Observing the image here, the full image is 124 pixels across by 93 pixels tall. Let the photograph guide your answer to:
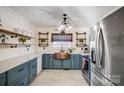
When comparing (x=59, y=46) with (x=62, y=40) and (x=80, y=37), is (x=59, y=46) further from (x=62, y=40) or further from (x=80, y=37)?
(x=80, y=37)

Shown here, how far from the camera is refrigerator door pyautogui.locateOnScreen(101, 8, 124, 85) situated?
1534 mm

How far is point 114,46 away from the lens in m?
1.70

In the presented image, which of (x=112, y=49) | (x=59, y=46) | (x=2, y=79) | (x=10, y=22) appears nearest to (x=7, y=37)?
(x=10, y=22)

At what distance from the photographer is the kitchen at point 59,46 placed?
1909 mm

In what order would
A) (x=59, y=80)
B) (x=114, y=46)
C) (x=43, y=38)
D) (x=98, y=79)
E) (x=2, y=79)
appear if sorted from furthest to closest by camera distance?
(x=43, y=38) → (x=59, y=80) → (x=98, y=79) → (x=2, y=79) → (x=114, y=46)

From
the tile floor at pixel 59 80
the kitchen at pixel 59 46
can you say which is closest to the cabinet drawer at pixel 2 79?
the kitchen at pixel 59 46

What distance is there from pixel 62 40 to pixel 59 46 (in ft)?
0.98

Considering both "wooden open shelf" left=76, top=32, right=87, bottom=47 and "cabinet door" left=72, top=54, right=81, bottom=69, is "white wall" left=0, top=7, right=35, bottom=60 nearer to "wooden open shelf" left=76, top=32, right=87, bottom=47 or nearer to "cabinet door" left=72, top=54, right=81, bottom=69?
"cabinet door" left=72, top=54, right=81, bottom=69

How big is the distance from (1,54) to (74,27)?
4433mm

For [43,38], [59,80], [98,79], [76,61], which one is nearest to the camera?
[98,79]

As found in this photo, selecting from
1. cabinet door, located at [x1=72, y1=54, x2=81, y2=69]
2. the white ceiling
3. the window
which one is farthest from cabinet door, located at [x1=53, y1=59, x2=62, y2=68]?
the white ceiling

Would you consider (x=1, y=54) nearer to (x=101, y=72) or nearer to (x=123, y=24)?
(x=101, y=72)

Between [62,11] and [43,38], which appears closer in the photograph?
[62,11]
